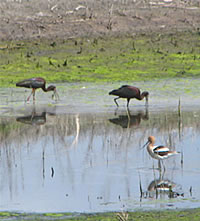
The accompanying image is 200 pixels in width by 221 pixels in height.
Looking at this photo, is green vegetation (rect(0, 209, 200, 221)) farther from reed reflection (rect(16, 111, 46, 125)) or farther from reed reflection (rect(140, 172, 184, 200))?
reed reflection (rect(16, 111, 46, 125))

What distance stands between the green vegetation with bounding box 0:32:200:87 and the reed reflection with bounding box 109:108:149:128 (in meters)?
6.20

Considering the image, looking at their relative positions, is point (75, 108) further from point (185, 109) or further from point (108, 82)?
point (108, 82)

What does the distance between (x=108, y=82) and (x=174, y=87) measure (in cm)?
237

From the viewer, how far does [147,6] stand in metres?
A: 27.4

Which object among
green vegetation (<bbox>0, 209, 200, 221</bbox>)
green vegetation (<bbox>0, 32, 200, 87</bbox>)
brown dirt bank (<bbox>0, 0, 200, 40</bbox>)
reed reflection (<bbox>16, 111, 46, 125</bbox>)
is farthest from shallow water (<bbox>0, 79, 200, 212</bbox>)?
brown dirt bank (<bbox>0, 0, 200, 40</bbox>)

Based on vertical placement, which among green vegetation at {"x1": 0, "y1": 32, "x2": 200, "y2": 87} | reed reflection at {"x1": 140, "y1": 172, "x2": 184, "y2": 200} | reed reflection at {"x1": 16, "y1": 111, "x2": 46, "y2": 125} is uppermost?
green vegetation at {"x1": 0, "y1": 32, "x2": 200, "y2": 87}

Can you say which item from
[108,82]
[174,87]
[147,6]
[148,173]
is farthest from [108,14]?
[148,173]

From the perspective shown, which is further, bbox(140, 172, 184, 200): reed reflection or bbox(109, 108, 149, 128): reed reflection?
bbox(109, 108, 149, 128): reed reflection

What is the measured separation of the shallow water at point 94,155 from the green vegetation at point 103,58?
12.8ft

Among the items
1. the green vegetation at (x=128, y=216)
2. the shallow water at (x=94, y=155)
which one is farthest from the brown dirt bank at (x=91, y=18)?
the green vegetation at (x=128, y=216)

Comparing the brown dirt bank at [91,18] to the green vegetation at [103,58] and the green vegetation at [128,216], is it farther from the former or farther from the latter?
the green vegetation at [128,216]

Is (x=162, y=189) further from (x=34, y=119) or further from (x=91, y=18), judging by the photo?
(x=91, y=18)

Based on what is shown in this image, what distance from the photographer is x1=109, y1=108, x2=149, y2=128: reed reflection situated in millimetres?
13766

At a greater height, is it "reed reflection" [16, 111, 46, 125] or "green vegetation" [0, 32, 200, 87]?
"green vegetation" [0, 32, 200, 87]
